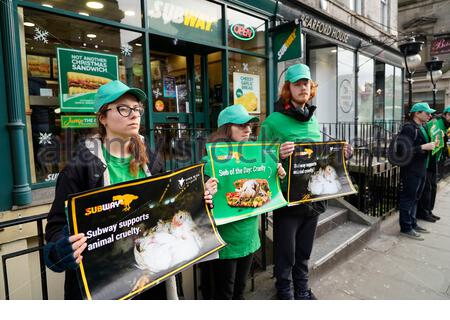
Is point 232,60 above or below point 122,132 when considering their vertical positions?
above

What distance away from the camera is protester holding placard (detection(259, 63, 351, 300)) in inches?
107

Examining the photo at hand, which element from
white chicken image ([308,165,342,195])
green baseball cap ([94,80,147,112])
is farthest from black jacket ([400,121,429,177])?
green baseball cap ([94,80,147,112])

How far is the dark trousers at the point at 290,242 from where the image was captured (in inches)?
109

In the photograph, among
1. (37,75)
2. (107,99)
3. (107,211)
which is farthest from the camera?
(37,75)

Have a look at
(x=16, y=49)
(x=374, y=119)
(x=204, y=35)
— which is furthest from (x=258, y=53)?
(x=374, y=119)

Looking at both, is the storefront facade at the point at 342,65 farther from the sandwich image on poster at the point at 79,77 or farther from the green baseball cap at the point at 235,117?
the green baseball cap at the point at 235,117

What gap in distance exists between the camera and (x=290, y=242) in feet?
9.04

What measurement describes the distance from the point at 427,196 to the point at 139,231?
6261 millimetres

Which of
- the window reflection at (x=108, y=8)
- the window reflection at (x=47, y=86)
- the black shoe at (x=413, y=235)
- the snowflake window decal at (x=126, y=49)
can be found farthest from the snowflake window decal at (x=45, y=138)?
→ the black shoe at (x=413, y=235)

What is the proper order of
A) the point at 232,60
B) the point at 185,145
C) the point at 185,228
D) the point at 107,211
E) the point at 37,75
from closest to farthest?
the point at 107,211, the point at 185,228, the point at 37,75, the point at 185,145, the point at 232,60

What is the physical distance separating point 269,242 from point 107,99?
9.94 feet

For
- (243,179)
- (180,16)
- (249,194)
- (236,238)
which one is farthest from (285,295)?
(180,16)

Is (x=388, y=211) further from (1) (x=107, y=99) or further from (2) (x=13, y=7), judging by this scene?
(2) (x=13, y=7)

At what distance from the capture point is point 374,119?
1280cm
